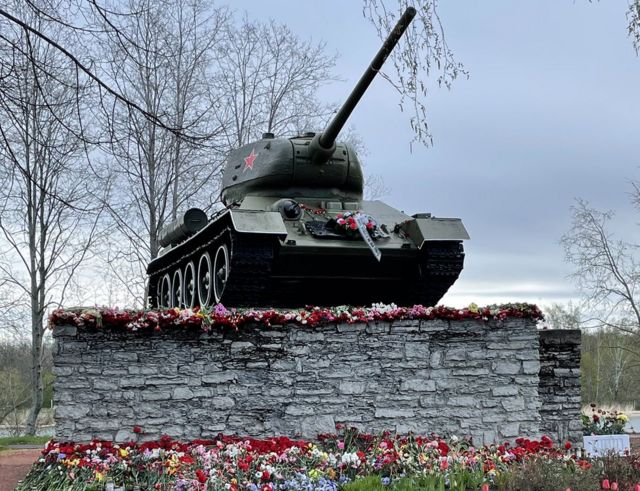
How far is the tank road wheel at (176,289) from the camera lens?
561 inches

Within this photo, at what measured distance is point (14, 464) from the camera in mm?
10484

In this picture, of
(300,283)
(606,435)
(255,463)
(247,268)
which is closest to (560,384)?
(606,435)

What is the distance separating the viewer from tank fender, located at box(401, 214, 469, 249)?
11586 mm

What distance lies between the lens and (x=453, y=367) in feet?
30.9

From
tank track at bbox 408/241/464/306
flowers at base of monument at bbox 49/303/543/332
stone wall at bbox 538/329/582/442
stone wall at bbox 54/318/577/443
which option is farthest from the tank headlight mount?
stone wall at bbox 538/329/582/442

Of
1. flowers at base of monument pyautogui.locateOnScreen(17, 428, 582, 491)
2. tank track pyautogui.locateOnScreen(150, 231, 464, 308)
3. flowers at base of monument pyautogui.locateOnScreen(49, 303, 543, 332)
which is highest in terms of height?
tank track pyautogui.locateOnScreen(150, 231, 464, 308)

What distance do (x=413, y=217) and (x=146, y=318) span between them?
4901 mm

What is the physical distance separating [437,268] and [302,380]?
3.52 m

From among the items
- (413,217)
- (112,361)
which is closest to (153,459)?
(112,361)

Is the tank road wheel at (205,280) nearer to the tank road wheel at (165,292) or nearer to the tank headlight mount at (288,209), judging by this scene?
the tank headlight mount at (288,209)

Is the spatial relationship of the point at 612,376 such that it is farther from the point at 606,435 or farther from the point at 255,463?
the point at 255,463

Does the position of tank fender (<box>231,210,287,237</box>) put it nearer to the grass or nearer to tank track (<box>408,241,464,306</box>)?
tank track (<box>408,241,464,306</box>)

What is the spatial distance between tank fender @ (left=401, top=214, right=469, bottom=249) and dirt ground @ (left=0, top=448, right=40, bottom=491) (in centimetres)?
560

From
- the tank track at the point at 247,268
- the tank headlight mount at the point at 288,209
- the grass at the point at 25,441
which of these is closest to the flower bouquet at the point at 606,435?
the tank track at the point at 247,268
